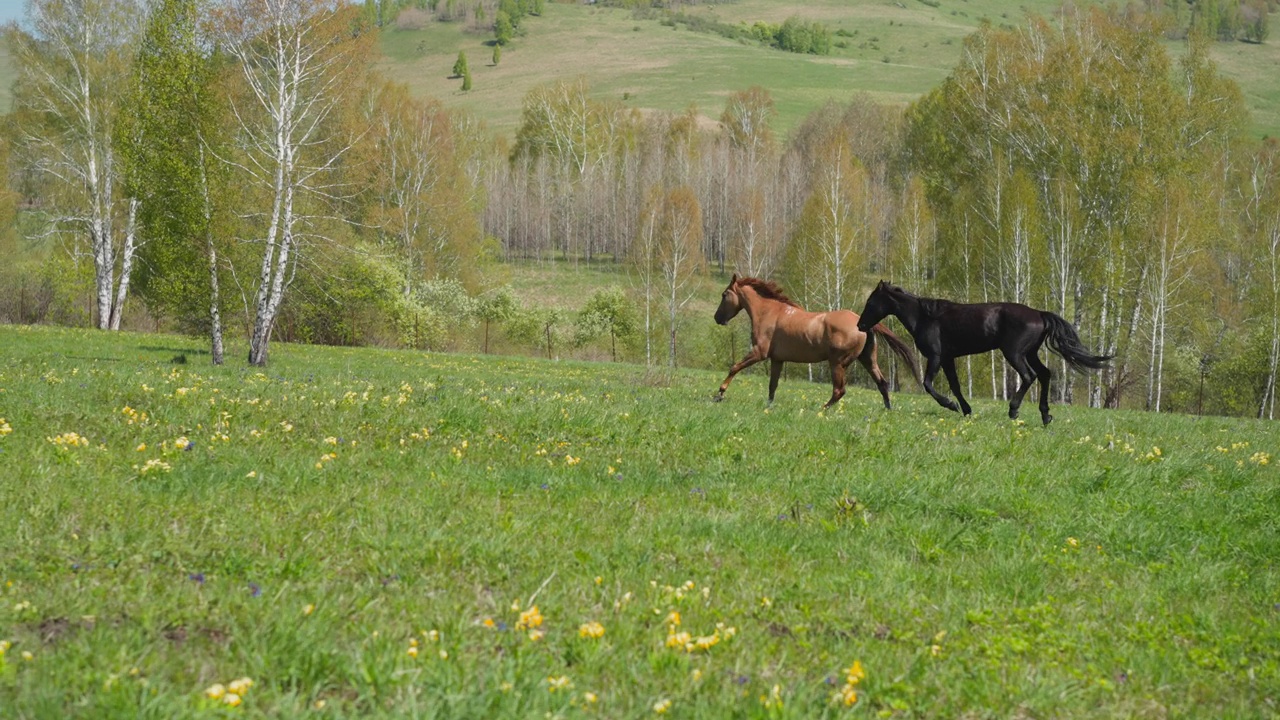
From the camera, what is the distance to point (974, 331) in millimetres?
17031

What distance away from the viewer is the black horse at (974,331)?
54.0 feet

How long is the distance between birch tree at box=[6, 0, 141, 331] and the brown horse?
40.3 m

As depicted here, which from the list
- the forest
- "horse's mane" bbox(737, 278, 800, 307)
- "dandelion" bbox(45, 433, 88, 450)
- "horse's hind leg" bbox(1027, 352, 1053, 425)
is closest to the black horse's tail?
"horse's hind leg" bbox(1027, 352, 1053, 425)

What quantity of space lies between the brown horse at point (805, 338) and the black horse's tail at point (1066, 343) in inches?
96.4

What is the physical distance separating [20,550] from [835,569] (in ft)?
17.1

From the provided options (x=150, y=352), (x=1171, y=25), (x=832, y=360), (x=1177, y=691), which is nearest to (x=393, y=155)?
(x=150, y=352)

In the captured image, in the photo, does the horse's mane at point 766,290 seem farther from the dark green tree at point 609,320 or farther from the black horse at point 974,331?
the dark green tree at point 609,320

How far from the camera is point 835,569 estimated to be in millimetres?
6637

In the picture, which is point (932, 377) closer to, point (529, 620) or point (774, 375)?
point (774, 375)

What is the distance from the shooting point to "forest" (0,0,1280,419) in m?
29.1

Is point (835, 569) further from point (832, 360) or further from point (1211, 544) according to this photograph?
point (832, 360)

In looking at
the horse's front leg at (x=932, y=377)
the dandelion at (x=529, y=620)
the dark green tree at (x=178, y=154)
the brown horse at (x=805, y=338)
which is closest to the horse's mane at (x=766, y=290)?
the brown horse at (x=805, y=338)

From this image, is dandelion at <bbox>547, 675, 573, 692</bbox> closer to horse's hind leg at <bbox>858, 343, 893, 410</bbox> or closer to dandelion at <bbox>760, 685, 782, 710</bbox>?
dandelion at <bbox>760, 685, 782, 710</bbox>

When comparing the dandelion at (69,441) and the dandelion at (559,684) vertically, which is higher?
the dandelion at (69,441)
